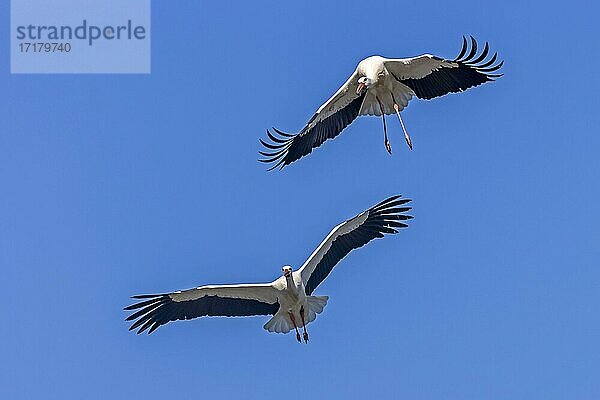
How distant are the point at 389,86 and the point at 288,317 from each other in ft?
10.5

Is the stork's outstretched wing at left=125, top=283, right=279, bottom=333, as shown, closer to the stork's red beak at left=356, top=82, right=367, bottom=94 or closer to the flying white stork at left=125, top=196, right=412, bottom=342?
the flying white stork at left=125, top=196, right=412, bottom=342

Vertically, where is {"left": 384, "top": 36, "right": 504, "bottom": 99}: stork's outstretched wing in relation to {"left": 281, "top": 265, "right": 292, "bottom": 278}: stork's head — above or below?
above

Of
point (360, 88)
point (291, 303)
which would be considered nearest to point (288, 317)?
point (291, 303)

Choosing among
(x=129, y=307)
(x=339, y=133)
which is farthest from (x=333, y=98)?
(x=129, y=307)

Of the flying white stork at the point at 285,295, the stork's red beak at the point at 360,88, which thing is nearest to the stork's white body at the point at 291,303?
the flying white stork at the point at 285,295

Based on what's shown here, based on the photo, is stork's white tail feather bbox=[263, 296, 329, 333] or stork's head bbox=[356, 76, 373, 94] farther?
stork's white tail feather bbox=[263, 296, 329, 333]

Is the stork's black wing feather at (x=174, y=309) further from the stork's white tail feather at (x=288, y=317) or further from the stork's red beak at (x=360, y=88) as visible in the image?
the stork's red beak at (x=360, y=88)

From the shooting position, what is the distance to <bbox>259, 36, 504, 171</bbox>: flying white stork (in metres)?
21.7

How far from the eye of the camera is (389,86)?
864 inches

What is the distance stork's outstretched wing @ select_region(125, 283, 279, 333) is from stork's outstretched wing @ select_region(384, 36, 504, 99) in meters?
3.10

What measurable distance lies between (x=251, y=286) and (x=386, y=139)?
2.50 metres

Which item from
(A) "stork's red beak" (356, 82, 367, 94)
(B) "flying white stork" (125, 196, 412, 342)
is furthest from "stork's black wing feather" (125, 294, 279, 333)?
(A) "stork's red beak" (356, 82, 367, 94)

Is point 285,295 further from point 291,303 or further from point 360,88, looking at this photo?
point 360,88

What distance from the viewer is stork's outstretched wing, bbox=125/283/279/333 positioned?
22.2 metres
